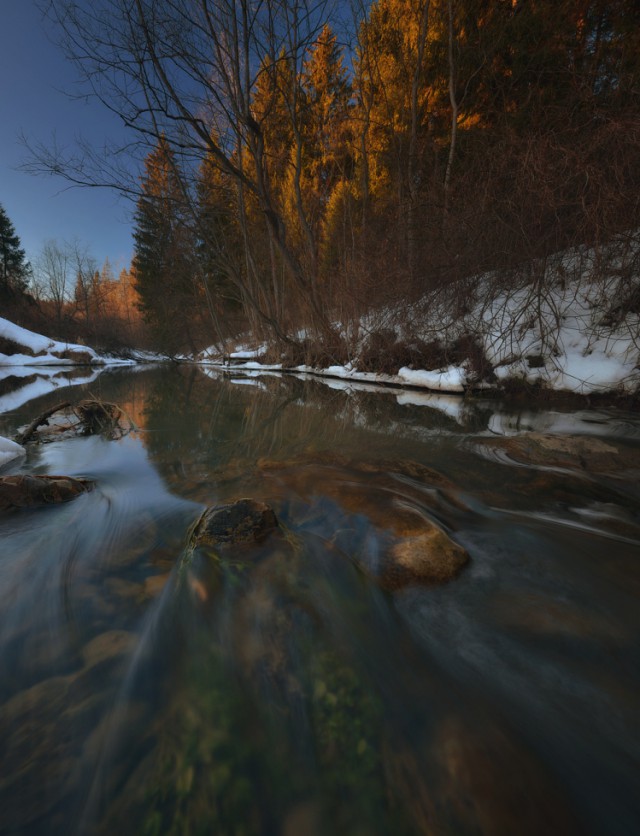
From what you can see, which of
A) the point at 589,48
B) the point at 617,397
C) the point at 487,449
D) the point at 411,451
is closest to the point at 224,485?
the point at 411,451

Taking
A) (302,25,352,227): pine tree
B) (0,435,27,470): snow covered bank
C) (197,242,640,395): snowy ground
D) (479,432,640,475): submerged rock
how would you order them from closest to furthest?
1. (479,432,640,475): submerged rock
2. (0,435,27,470): snow covered bank
3. (197,242,640,395): snowy ground
4. (302,25,352,227): pine tree

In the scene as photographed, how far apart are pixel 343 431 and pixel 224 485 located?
2197mm

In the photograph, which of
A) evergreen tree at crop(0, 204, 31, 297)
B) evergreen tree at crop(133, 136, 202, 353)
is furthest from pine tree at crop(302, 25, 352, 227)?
evergreen tree at crop(0, 204, 31, 297)

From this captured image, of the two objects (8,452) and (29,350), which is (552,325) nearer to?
(8,452)

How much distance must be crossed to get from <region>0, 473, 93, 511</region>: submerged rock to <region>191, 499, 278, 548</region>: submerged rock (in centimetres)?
132

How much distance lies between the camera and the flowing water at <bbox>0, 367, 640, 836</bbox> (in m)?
0.82

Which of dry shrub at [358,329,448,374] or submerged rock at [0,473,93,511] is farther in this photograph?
dry shrub at [358,329,448,374]

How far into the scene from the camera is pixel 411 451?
372cm

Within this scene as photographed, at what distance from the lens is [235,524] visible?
6.24 ft

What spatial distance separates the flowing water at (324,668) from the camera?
82 centimetres

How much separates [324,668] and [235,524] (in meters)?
0.90

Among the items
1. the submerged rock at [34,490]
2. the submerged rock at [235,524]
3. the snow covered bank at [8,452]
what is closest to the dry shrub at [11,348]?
the snow covered bank at [8,452]

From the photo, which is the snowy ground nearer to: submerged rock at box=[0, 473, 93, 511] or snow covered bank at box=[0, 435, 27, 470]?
submerged rock at box=[0, 473, 93, 511]

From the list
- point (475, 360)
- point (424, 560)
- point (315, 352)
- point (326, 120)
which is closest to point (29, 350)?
point (315, 352)
